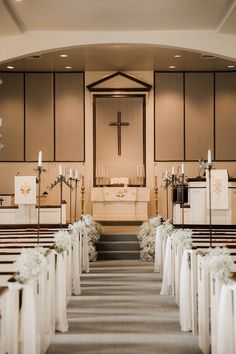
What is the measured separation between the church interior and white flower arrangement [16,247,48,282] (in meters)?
0.02

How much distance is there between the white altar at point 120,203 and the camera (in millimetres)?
16906

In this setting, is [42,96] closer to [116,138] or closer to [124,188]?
[116,138]

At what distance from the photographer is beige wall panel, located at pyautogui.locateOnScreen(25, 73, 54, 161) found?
59.6 ft

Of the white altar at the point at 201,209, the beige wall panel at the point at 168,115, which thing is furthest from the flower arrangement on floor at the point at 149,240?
the beige wall panel at the point at 168,115

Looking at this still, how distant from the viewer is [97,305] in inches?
324

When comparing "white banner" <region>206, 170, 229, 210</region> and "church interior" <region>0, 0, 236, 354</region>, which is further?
"white banner" <region>206, 170, 229, 210</region>

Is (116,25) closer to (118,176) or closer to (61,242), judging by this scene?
(61,242)

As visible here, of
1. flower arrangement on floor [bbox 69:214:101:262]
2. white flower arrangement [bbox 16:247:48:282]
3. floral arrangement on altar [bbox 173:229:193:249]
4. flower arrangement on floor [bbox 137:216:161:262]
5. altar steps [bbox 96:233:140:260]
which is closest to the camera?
white flower arrangement [bbox 16:247:48:282]

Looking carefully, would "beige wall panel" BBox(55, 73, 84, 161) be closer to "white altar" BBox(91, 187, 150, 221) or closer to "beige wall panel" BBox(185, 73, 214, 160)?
"white altar" BBox(91, 187, 150, 221)

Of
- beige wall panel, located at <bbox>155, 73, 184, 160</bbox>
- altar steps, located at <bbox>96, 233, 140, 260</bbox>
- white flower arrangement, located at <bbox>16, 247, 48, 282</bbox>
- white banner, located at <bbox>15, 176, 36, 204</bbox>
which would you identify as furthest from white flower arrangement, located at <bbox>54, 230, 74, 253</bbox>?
beige wall panel, located at <bbox>155, 73, 184, 160</bbox>

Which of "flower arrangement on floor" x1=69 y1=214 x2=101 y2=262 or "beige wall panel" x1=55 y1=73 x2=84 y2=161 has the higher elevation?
"beige wall panel" x1=55 y1=73 x2=84 y2=161

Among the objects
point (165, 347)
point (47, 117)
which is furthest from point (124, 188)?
point (165, 347)

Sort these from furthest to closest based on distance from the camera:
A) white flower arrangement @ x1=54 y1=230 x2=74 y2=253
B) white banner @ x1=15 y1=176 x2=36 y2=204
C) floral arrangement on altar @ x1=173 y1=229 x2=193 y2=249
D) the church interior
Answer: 1. white banner @ x1=15 y1=176 x2=36 y2=204
2. floral arrangement on altar @ x1=173 y1=229 x2=193 y2=249
3. white flower arrangement @ x1=54 y1=230 x2=74 y2=253
4. the church interior

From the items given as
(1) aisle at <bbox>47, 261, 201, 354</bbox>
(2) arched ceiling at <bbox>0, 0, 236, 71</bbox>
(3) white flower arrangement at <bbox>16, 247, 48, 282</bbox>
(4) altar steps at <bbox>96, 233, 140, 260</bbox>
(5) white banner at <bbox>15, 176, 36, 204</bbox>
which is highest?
(2) arched ceiling at <bbox>0, 0, 236, 71</bbox>
